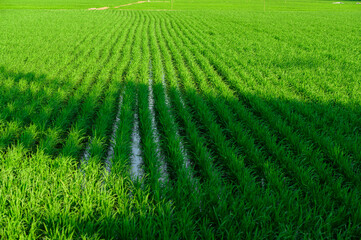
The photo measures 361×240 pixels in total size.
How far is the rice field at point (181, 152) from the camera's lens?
6.90 ft

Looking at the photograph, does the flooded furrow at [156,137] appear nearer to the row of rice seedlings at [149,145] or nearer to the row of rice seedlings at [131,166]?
the row of rice seedlings at [149,145]

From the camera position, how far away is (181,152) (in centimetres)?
335

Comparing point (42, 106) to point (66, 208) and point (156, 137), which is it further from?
point (66, 208)

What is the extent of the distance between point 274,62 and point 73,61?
7.19 meters

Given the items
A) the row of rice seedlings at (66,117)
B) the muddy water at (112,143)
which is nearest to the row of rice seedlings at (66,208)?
the muddy water at (112,143)

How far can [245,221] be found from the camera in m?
2.05

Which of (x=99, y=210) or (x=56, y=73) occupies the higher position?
(x=56, y=73)

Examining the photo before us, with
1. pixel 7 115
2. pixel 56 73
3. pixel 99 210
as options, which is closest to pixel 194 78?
pixel 56 73

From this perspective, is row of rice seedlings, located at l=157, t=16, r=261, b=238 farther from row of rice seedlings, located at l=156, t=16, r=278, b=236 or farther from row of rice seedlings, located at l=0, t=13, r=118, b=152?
row of rice seedlings, located at l=0, t=13, r=118, b=152

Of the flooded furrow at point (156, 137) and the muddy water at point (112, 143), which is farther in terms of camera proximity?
the muddy water at point (112, 143)

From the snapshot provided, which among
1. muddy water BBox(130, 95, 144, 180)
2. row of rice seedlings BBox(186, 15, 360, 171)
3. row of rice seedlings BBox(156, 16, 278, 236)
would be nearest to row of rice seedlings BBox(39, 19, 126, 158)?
muddy water BBox(130, 95, 144, 180)

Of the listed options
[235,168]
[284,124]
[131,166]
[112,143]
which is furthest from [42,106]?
[284,124]

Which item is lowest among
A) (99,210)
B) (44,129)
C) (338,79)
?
(99,210)

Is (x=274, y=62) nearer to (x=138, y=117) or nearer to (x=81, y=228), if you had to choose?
(x=138, y=117)
